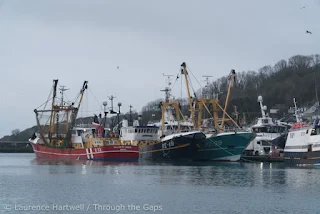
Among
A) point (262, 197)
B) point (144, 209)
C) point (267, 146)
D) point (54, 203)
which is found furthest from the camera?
point (267, 146)

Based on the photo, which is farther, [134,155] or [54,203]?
[134,155]

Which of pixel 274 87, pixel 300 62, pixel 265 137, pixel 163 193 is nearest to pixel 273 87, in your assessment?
pixel 274 87

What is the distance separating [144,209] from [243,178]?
2112 centimetres

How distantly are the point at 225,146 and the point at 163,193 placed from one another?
4157 centimetres

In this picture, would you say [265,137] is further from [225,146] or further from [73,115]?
[73,115]

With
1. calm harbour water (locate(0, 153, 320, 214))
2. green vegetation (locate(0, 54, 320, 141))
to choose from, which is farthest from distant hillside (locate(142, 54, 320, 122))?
calm harbour water (locate(0, 153, 320, 214))

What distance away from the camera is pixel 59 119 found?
109 meters

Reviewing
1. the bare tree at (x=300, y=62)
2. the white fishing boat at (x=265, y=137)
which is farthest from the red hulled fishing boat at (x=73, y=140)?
the bare tree at (x=300, y=62)

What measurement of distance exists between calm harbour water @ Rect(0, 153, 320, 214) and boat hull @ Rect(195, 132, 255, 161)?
2260cm

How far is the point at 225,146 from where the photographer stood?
8212cm

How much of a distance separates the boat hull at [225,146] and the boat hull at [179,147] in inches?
51.1

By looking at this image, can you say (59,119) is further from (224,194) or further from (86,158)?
(224,194)

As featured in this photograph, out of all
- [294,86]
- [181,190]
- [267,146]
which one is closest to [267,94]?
[294,86]

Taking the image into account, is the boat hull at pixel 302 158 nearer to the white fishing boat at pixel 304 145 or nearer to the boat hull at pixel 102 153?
the white fishing boat at pixel 304 145
